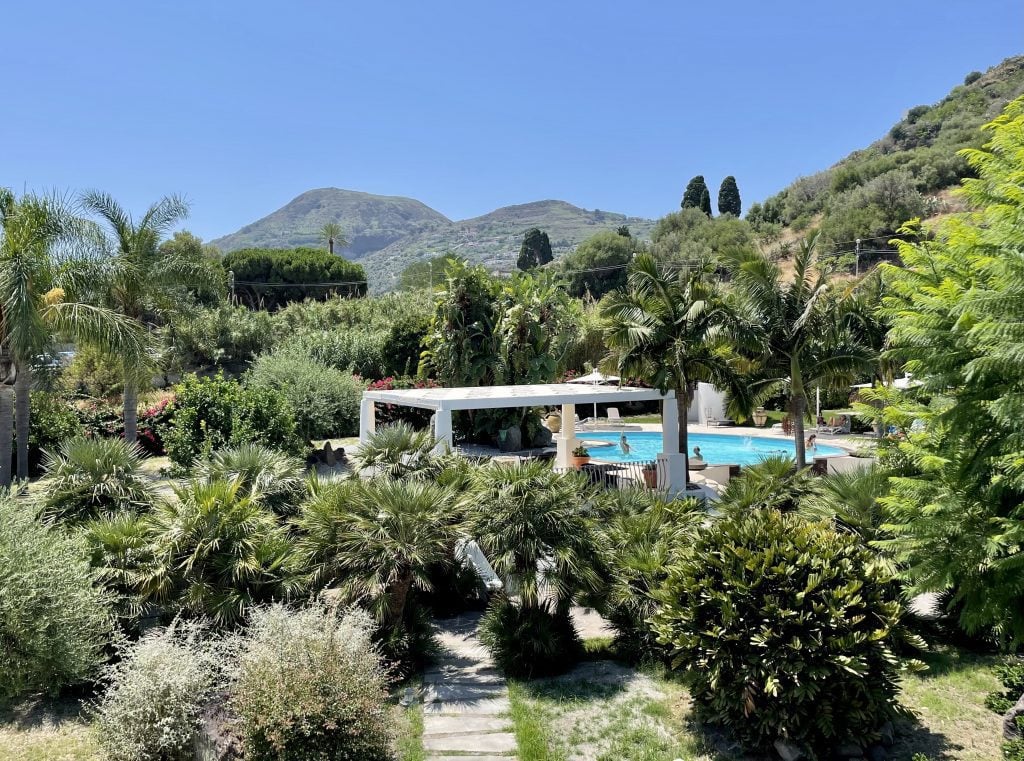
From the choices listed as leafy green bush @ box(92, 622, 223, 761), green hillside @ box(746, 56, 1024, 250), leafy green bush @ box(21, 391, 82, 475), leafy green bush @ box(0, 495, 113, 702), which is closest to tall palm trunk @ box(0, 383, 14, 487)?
leafy green bush @ box(21, 391, 82, 475)

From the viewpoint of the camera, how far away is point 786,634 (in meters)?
6.36

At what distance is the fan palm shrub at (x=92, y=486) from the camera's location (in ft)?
31.4

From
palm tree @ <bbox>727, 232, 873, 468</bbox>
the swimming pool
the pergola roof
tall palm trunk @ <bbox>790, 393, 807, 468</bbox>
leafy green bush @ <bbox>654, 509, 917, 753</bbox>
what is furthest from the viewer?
the swimming pool

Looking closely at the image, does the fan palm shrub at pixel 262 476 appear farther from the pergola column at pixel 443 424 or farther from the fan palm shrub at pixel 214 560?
the pergola column at pixel 443 424

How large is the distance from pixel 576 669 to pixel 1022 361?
6232mm

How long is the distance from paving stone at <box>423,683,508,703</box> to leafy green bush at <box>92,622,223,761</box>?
2404 mm

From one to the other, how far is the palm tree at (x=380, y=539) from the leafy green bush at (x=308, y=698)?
4.53ft

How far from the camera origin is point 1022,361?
3.94 meters

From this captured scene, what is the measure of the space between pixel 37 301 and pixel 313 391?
399 inches

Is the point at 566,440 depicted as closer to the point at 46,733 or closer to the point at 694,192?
the point at 46,733

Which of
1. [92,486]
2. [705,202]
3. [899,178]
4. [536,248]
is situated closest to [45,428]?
[92,486]

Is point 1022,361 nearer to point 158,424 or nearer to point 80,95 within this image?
point 158,424

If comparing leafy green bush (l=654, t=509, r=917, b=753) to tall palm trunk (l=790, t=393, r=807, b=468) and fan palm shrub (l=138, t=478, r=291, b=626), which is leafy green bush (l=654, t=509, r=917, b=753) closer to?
fan palm shrub (l=138, t=478, r=291, b=626)

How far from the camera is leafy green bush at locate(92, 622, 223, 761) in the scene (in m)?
6.10
